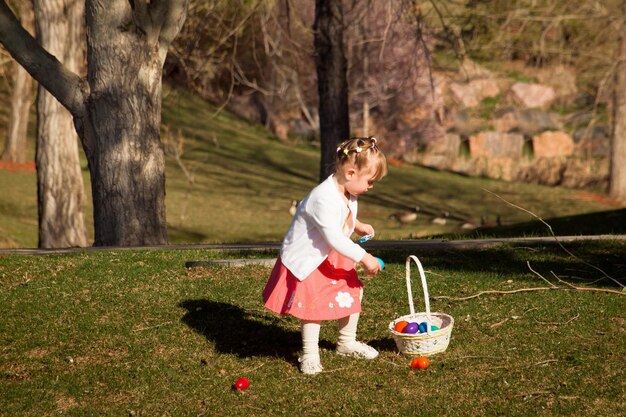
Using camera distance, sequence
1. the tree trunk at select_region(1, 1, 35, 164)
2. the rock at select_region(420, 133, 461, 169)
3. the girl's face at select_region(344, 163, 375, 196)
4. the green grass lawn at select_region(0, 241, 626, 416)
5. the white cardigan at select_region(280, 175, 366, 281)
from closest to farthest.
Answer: the green grass lawn at select_region(0, 241, 626, 416) < the white cardigan at select_region(280, 175, 366, 281) < the girl's face at select_region(344, 163, 375, 196) < the tree trunk at select_region(1, 1, 35, 164) < the rock at select_region(420, 133, 461, 169)

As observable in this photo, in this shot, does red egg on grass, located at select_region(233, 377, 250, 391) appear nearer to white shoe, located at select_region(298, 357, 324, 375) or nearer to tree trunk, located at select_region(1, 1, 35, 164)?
white shoe, located at select_region(298, 357, 324, 375)

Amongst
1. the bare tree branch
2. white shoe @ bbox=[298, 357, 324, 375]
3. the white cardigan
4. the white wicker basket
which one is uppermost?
the bare tree branch

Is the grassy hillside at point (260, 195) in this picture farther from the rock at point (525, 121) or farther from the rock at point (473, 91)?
the rock at point (473, 91)

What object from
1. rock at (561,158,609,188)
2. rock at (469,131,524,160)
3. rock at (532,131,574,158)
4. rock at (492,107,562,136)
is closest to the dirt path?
rock at (561,158,609,188)

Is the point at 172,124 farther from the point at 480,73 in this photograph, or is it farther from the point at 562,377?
the point at 562,377

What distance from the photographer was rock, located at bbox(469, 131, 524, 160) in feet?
110

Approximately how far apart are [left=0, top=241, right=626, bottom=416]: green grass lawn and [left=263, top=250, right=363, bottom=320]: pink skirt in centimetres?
46

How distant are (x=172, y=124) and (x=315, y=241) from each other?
1078 inches

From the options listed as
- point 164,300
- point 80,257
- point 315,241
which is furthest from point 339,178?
point 80,257

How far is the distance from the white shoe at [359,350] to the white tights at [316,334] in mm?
31

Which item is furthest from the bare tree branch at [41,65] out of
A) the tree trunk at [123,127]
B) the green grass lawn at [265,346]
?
the green grass lawn at [265,346]

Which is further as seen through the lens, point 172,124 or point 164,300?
point 172,124

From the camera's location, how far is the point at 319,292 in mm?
5969

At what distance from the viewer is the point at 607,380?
18.9ft
